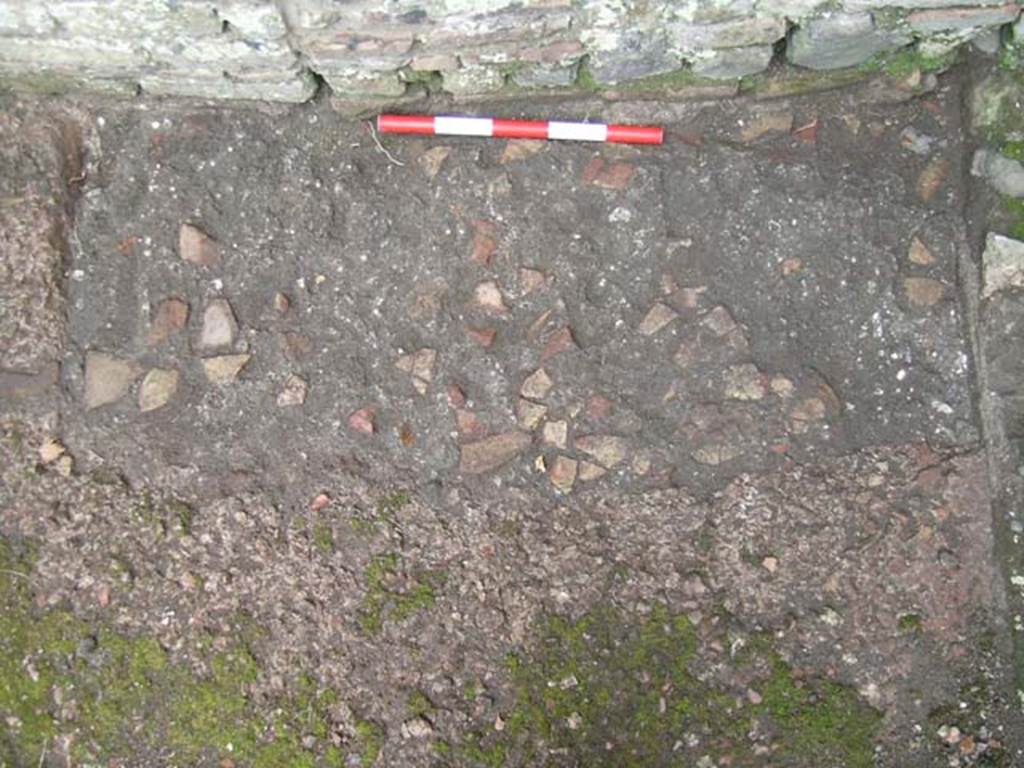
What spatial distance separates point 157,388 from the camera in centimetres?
258

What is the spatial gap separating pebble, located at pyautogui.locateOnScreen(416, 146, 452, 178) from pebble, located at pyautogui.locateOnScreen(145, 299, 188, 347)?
707mm

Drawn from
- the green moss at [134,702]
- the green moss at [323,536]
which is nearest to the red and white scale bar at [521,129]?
the green moss at [323,536]

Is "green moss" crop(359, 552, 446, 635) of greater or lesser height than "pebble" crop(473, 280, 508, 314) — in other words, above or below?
below

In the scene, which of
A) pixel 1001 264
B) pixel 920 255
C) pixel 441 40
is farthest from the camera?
pixel 920 255

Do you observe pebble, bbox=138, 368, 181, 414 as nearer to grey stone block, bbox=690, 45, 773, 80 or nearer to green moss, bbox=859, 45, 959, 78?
grey stone block, bbox=690, 45, 773, 80

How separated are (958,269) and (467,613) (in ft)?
4.92

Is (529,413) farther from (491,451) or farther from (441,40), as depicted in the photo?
(441,40)

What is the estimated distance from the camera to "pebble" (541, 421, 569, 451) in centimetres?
257

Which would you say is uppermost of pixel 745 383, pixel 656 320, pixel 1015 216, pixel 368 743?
pixel 1015 216

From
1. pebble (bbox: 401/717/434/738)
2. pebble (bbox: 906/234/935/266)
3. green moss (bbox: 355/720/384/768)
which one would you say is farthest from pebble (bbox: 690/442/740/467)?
green moss (bbox: 355/720/384/768)

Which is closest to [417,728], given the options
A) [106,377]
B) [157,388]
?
[157,388]

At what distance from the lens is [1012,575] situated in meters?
2.47

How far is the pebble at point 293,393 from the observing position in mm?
2574

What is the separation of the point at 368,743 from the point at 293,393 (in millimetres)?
857
